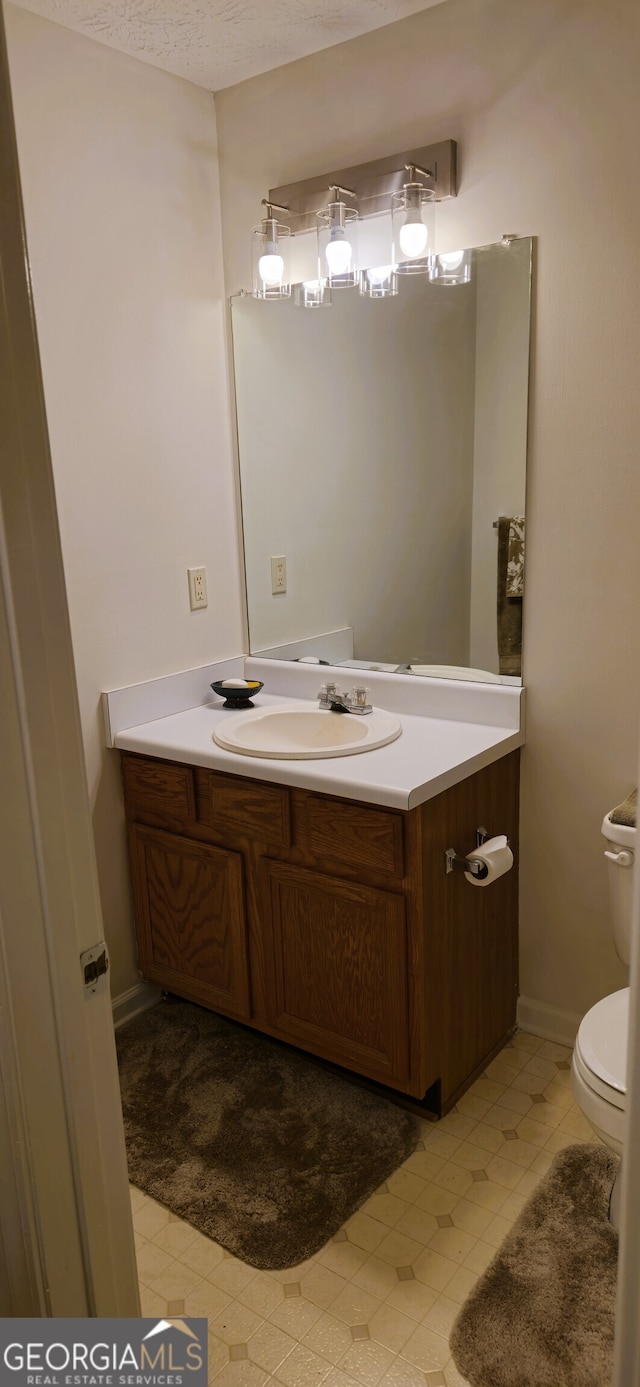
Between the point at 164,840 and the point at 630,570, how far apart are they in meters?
1.31

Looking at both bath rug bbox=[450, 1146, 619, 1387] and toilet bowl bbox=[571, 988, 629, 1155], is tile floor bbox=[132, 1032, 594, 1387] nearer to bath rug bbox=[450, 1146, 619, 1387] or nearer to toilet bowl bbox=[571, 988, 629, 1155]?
bath rug bbox=[450, 1146, 619, 1387]

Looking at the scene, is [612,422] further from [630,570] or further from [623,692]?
[623,692]

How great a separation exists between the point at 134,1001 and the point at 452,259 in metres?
2.09

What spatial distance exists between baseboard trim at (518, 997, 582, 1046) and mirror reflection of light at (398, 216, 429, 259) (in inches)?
73.9

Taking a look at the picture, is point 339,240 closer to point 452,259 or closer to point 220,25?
point 452,259

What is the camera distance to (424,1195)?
1878 mm

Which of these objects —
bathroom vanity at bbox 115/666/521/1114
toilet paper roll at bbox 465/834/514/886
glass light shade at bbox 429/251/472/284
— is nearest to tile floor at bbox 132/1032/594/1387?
bathroom vanity at bbox 115/666/521/1114

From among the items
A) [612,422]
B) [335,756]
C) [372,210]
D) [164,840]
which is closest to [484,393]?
[612,422]

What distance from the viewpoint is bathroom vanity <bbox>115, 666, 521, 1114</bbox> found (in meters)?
1.92

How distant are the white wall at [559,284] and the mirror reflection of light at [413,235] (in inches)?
2.3

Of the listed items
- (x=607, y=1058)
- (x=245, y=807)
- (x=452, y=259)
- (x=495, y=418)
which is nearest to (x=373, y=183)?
(x=452, y=259)

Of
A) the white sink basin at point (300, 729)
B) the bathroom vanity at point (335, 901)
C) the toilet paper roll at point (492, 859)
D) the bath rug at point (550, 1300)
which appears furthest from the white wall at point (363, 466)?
the bath rug at point (550, 1300)

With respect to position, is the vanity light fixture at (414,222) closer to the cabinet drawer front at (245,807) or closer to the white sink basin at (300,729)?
the white sink basin at (300,729)

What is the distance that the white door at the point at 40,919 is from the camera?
907mm
